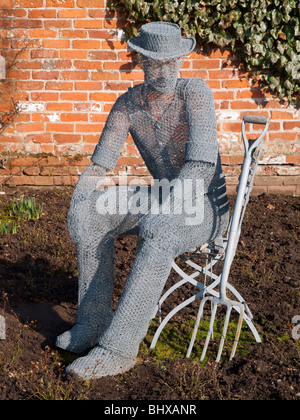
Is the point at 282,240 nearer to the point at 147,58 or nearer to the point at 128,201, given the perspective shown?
the point at 128,201

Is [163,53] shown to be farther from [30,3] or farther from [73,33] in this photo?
[30,3]

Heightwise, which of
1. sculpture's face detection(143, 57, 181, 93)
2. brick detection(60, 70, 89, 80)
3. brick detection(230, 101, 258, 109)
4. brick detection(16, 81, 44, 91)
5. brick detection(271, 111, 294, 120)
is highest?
sculpture's face detection(143, 57, 181, 93)

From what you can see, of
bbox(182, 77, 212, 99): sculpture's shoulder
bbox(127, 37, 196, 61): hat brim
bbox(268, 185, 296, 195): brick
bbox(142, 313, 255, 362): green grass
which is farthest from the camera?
bbox(268, 185, 296, 195): brick

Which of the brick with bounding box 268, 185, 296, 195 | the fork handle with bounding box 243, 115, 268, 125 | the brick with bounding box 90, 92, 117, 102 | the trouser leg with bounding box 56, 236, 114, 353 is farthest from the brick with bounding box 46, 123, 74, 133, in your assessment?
the fork handle with bounding box 243, 115, 268, 125

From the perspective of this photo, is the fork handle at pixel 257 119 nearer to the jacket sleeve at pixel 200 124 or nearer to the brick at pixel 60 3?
the jacket sleeve at pixel 200 124

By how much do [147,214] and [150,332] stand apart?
964mm

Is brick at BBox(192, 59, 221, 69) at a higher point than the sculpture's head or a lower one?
lower

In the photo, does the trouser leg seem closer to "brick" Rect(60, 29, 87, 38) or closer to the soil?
the soil

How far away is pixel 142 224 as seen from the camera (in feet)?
9.05

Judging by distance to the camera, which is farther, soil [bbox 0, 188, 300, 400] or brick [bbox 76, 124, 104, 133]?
brick [bbox 76, 124, 104, 133]

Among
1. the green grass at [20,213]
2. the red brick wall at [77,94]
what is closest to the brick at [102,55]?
the red brick wall at [77,94]

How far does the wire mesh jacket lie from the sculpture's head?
3.3 inches

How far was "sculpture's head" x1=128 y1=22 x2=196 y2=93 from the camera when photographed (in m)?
2.75

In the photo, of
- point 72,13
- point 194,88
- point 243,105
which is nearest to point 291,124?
point 243,105
